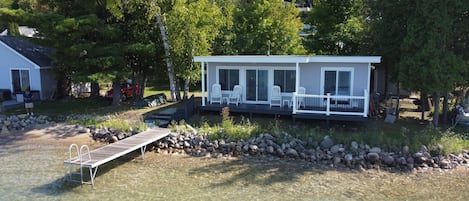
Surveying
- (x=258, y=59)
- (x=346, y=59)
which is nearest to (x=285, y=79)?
(x=258, y=59)

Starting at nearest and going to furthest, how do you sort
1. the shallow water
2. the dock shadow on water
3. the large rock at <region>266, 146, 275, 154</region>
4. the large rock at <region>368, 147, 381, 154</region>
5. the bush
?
the shallow water, the dock shadow on water, the large rock at <region>368, 147, 381, 154</region>, the large rock at <region>266, 146, 275, 154</region>, the bush

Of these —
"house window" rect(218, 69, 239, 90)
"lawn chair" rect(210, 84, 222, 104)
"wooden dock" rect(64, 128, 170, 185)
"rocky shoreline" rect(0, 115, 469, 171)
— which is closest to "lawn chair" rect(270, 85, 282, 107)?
"house window" rect(218, 69, 239, 90)

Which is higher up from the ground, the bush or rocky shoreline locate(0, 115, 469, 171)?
the bush

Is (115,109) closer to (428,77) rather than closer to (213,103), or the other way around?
(213,103)

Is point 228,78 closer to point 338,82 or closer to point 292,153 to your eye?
point 338,82

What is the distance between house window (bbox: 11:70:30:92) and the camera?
21039 millimetres

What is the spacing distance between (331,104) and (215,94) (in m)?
4.76

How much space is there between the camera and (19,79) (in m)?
21.2

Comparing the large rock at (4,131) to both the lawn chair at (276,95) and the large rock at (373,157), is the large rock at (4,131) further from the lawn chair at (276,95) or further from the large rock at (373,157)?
the large rock at (373,157)

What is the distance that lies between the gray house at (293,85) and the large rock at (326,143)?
4.59 feet

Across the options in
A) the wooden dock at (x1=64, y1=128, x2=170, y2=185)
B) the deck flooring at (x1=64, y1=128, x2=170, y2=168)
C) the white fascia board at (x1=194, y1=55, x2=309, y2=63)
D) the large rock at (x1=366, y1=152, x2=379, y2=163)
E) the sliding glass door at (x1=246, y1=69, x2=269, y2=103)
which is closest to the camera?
the wooden dock at (x1=64, y1=128, x2=170, y2=185)

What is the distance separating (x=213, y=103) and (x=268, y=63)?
2.87 m

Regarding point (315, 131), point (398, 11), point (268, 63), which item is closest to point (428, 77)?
point (398, 11)

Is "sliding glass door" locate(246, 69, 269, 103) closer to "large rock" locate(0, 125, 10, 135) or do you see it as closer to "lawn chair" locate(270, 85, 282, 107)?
"lawn chair" locate(270, 85, 282, 107)
